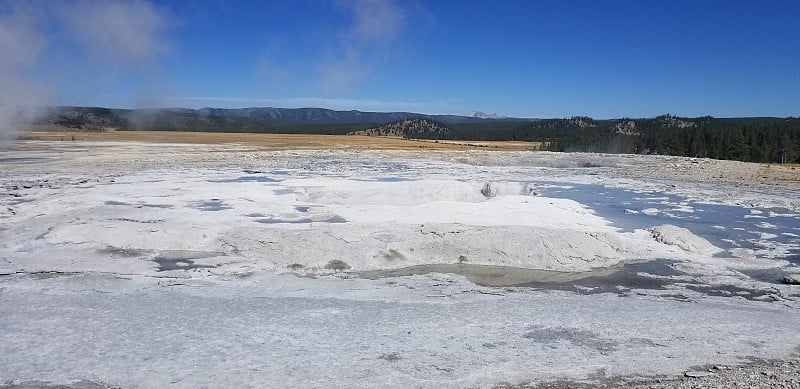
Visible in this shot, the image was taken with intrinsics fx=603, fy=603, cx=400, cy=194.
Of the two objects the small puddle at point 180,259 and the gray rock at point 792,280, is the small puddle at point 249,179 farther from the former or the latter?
the gray rock at point 792,280

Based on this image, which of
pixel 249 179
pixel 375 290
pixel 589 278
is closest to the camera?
pixel 375 290

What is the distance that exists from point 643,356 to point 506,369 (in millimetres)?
1225

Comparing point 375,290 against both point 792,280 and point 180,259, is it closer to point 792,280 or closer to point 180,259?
point 180,259

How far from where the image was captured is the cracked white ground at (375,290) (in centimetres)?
480

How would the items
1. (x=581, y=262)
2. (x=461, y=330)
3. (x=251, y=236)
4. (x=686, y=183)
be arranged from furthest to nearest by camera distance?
(x=686, y=183) < (x=251, y=236) < (x=581, y=262) < (x=461, y=330)

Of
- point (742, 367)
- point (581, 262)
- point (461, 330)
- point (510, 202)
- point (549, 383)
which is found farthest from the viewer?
point (510, 202)

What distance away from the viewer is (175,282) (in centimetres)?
720

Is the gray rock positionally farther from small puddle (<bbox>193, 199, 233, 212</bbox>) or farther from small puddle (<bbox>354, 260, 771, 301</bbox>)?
small puddle (<bbox>193, 199, 233, 212</bbox>)

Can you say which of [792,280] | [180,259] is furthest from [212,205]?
[792,280]

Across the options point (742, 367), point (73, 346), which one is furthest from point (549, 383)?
point (73, 346)

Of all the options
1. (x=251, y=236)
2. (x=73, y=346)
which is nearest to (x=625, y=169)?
(x=251, y=236)

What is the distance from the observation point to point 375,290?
23.0 ft

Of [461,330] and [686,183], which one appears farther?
[686,183]

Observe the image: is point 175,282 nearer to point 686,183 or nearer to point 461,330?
point 461,330
